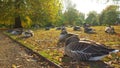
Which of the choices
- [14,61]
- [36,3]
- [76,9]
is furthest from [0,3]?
[76,9]

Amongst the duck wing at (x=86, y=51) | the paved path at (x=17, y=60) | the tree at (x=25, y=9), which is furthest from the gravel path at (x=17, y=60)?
the tree at (x=25, y=9)

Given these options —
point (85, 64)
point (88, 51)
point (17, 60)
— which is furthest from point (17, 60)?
point (88, 51)

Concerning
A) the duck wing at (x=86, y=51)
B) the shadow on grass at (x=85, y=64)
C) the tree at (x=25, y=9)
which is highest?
the tree at (x=25, y=9)

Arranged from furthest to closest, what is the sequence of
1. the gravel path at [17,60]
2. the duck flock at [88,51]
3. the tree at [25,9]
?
1. the tree at [25,9]
2. the gravel path at [17,60]
3. the duck flock at [88,51]

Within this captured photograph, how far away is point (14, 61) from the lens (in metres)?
13.6

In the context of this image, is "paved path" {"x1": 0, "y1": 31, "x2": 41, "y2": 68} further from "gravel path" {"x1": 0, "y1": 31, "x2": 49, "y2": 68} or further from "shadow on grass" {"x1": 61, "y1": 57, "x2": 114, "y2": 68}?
"shadow on grass" {"x1": 61, "y1": 57, "x2": 114, "y2": 68}

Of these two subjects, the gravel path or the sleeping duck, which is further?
the gravel path

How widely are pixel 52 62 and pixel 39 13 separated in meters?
40.5

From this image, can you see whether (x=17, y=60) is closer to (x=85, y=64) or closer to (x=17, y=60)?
(x=17, y=60)

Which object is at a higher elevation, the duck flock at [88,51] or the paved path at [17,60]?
the duck flock at [88,51]

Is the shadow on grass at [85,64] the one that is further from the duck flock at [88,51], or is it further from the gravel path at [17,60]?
the gravel path at [17,60]

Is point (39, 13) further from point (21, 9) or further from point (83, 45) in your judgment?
point (83, 45)

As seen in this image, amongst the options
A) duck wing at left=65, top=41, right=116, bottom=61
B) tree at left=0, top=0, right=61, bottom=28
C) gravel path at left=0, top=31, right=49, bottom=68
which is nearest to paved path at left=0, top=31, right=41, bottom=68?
gravel path at left=0, top=31, right=49, bottom=68

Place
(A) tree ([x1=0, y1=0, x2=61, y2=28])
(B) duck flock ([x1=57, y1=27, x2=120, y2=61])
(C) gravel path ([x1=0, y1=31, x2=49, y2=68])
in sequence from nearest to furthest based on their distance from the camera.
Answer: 1. (B) duck flock ([x1=57, y1=27, x2=120, y2=61])
2. (C) gravel path ([x1=0, y1=31, x2=49, y2=68])
3. (A) tree ([x1=0, y1=0, x2=61, y2=28])
